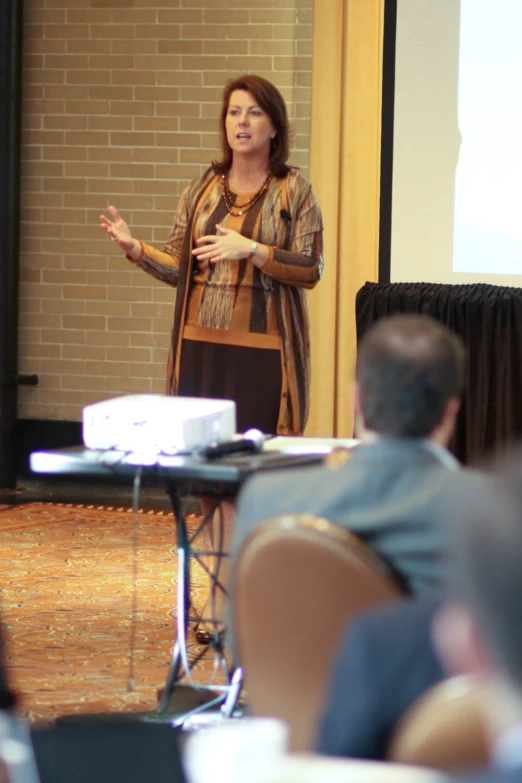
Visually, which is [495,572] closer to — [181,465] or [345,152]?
[181,465]

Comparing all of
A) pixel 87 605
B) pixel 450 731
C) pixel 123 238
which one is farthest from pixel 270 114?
pixel 450 731

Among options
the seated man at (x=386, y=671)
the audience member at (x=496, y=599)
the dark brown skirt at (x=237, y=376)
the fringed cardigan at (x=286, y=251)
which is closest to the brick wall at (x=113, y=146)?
the fringed cardigan at (x=286, y=251)

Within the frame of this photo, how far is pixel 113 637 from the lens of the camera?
12.0 feet

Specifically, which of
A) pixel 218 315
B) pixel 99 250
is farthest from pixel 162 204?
pixel 218 315

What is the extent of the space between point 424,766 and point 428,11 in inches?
196

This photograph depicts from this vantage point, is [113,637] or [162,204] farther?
[162,204]

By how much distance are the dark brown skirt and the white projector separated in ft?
2.69

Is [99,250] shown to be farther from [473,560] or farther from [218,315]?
[473,560]

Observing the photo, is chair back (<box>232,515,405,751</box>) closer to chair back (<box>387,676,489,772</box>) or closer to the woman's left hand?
chair back (<box>387,676,489,772</box>)

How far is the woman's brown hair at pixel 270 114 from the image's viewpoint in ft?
11.5

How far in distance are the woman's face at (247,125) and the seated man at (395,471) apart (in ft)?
6.11

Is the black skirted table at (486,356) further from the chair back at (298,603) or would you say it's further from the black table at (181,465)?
the chair back at (298,603)

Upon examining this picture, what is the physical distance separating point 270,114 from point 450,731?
283cm

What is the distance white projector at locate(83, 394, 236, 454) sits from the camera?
2.53 m
